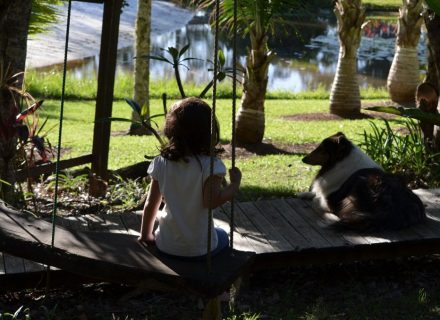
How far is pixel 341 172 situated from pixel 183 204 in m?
2.42

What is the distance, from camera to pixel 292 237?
5.66 m

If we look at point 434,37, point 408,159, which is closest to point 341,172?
point 408,159

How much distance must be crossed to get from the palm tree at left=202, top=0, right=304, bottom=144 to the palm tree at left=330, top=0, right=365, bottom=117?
119 inches

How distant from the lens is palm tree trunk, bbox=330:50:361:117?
13.8 m

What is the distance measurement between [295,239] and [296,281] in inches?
13.6

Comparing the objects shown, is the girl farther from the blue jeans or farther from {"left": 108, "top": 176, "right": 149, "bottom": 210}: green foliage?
{"left": 108, "top": 176, "right": 149, "bottom": 210}: green foliage

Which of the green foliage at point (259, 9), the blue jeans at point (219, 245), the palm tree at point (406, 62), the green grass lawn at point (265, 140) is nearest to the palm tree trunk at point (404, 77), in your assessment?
the palm tree at point (406, 62)

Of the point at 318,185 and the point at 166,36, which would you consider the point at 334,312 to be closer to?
the point at 318,185

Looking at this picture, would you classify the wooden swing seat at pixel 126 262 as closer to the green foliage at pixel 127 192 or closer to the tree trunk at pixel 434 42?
the green foliage at pixel 127 192

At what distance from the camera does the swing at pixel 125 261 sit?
12.8 ft

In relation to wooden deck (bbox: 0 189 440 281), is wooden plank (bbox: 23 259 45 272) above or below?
below

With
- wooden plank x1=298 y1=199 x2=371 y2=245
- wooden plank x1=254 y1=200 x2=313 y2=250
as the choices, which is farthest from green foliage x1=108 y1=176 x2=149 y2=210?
wooden plank x1=298 y1=199 x2=371 y2=245

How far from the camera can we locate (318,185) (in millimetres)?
6445

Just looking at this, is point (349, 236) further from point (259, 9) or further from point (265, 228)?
point (259, 9)
